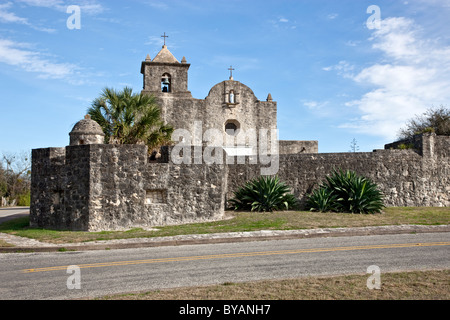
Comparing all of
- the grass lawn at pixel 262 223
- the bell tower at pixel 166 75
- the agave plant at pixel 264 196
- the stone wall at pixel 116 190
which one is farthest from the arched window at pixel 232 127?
the stone wall at pixel 116 190

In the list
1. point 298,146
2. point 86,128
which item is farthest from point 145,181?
point 298,146

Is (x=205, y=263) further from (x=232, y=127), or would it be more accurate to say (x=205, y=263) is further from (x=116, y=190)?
(x=232, y=127)

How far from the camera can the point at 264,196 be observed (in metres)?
17.9

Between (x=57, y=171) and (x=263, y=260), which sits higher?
(x=57, y=171)

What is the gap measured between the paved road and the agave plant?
5.92m

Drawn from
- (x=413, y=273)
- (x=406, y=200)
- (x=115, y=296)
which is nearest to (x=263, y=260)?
(x=413, y=273)

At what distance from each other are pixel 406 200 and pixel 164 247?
13635 mm

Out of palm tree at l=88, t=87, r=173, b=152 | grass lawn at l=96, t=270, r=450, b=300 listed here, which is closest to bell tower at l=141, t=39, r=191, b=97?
palm tree at l=88, t=87, r=173, b=152

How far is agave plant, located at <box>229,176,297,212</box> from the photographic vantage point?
1794 centimetres

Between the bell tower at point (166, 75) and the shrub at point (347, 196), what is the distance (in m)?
14.8

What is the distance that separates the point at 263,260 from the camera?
30.1 feet

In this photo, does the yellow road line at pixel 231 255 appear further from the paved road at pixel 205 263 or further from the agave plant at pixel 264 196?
the agave plant at pixel 264 196

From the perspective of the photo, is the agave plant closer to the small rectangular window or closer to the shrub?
the shrub

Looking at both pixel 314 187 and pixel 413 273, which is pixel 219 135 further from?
pixel 413 273
